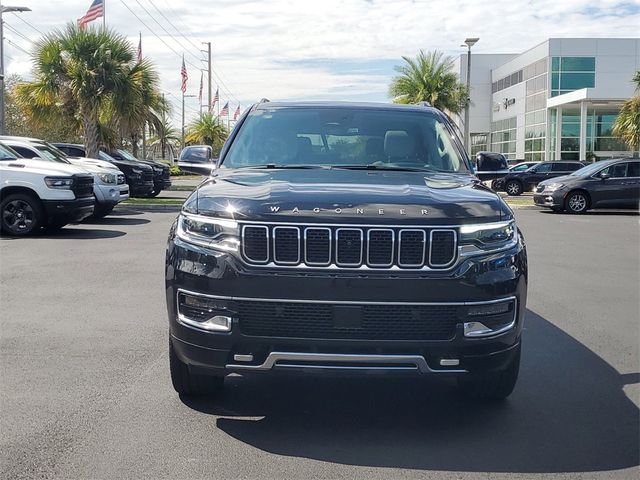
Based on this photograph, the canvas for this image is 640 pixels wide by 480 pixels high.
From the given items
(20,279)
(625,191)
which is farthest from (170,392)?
(625,191)

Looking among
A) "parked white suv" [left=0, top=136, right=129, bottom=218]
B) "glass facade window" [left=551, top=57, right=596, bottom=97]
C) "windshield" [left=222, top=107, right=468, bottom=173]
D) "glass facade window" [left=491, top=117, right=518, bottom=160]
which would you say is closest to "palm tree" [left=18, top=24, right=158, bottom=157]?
"parked white suv" [left=0, top=136, right=129, bottom=218]

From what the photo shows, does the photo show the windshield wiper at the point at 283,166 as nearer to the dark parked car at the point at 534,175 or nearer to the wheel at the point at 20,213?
the wheel at the point at 20,213

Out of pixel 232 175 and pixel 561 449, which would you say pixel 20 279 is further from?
pixel 561 449

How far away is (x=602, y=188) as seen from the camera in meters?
21.3

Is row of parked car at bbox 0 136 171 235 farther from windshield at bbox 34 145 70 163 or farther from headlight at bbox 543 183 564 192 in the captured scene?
headlight at bbox 543 183 564 192

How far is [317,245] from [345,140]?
185 cm

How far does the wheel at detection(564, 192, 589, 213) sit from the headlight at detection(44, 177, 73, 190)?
13.9m

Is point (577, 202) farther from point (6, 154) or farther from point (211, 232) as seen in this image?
point (211, 232)

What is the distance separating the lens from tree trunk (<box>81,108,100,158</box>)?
76.5 ft

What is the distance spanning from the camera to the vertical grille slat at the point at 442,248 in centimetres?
390

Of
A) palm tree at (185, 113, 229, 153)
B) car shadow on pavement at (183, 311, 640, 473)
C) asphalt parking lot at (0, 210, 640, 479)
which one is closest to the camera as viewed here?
asphalt parking lot at (0, 210, 640, 479)

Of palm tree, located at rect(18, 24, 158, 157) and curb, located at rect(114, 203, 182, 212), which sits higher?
palm tree, located at rect(18, 24, 158, 157)

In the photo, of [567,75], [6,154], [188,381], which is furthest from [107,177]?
[567,75]

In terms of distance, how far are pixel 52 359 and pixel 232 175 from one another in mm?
2120
